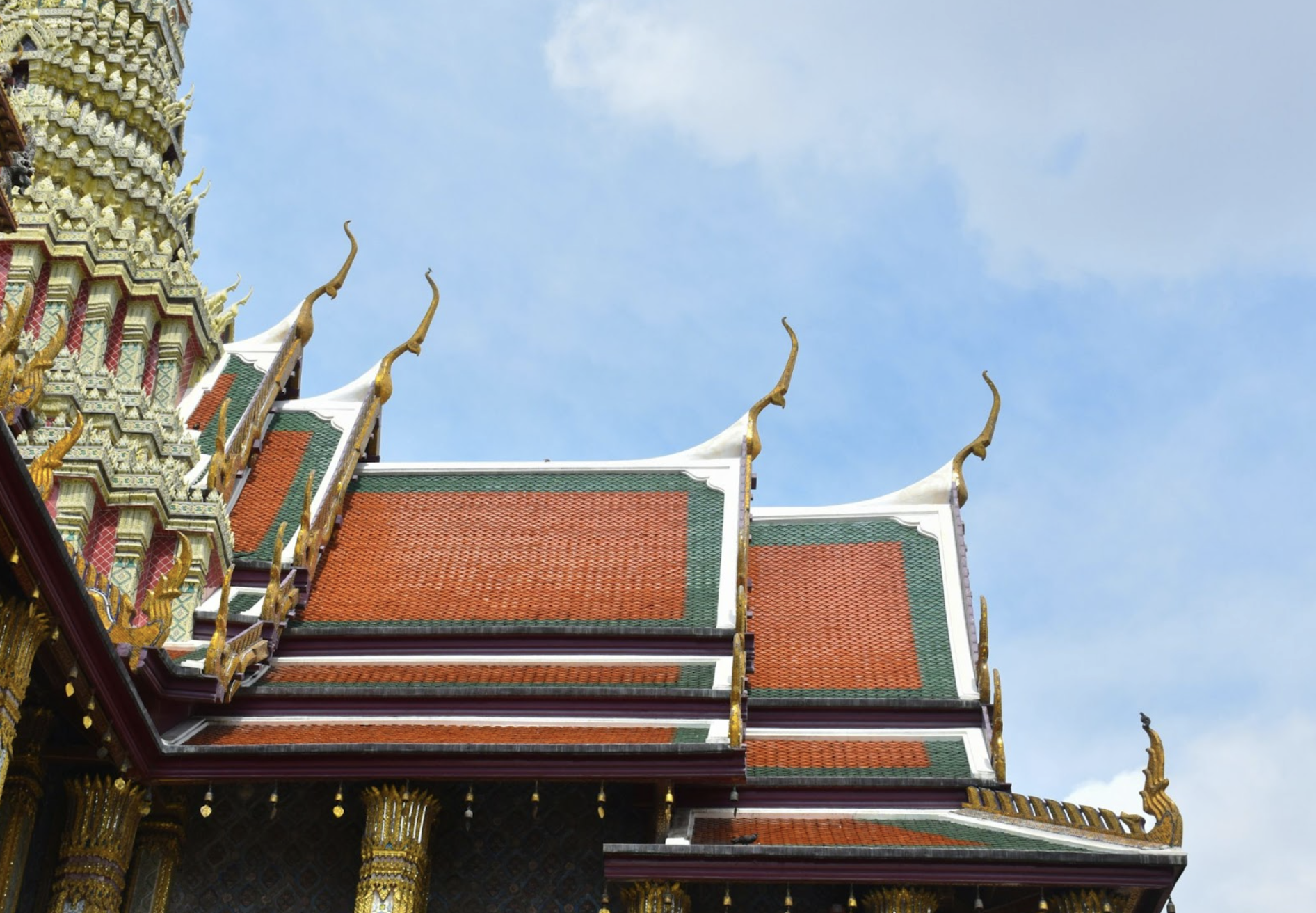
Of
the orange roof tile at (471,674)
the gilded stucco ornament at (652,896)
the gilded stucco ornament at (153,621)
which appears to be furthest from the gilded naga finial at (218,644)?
the gilded stucco ornament at (652,896)

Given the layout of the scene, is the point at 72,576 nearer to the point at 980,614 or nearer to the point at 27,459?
the point at 27,459

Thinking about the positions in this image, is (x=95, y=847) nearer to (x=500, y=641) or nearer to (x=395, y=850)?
(x=395, y=850)

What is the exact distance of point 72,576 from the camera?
32.9ft

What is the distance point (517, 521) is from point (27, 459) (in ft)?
14.1

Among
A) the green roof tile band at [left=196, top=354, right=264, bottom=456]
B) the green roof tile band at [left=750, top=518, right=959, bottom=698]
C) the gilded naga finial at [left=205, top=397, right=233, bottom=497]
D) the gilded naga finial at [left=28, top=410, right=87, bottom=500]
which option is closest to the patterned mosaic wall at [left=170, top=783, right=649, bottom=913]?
the green roof tile band at [left=750, top=518, right=959, bottom=698]

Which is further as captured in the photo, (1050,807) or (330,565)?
(330,565)

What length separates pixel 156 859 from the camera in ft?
40.1

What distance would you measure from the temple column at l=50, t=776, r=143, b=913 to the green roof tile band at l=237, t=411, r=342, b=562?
3713mm

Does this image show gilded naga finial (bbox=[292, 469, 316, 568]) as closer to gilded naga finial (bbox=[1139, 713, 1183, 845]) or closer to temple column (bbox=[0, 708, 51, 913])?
A: temple column (bbox=[0, 708, 51, 913])

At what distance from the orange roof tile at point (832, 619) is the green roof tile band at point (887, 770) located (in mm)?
1066

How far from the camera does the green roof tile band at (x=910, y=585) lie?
14586mm

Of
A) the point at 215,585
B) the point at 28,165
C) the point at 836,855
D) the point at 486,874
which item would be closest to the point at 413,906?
the point at 486,874

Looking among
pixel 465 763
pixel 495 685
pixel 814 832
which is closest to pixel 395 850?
pixel 465 763

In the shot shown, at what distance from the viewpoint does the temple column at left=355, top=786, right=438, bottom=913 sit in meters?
11.6
